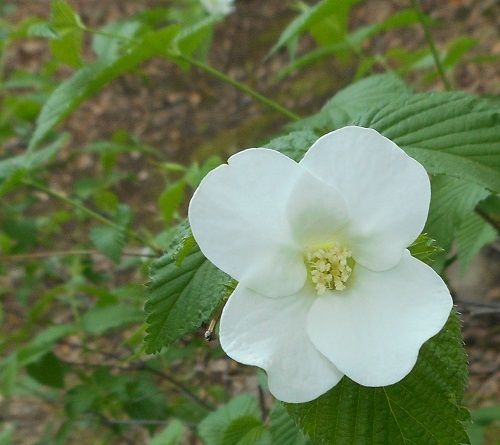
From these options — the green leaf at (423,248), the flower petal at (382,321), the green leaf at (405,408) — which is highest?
the green leaf at (423,248)

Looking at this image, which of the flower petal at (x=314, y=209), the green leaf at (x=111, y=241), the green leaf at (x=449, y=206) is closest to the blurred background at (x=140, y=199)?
the green leaf at (x=111, y=241)

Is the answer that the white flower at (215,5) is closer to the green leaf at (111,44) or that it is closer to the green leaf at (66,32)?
the green leaf at (111,44)

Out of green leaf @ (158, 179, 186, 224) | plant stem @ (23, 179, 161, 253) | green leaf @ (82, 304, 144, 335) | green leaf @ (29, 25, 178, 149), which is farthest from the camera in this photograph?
green leaf @ (82, 304, 144, 335)

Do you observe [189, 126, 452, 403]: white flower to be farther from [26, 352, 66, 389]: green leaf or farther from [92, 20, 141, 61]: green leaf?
[26, 352, 66, 389]: green leaf

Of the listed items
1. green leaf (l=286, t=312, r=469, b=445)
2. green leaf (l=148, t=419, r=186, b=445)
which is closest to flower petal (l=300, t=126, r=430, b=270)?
green leaf (l=286, t=312, r=469, b=445)

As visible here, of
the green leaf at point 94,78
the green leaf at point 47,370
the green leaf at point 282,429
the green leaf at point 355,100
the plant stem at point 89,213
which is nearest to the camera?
the green leaf at point 282,429

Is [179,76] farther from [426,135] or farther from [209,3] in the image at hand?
→ [426,135]
